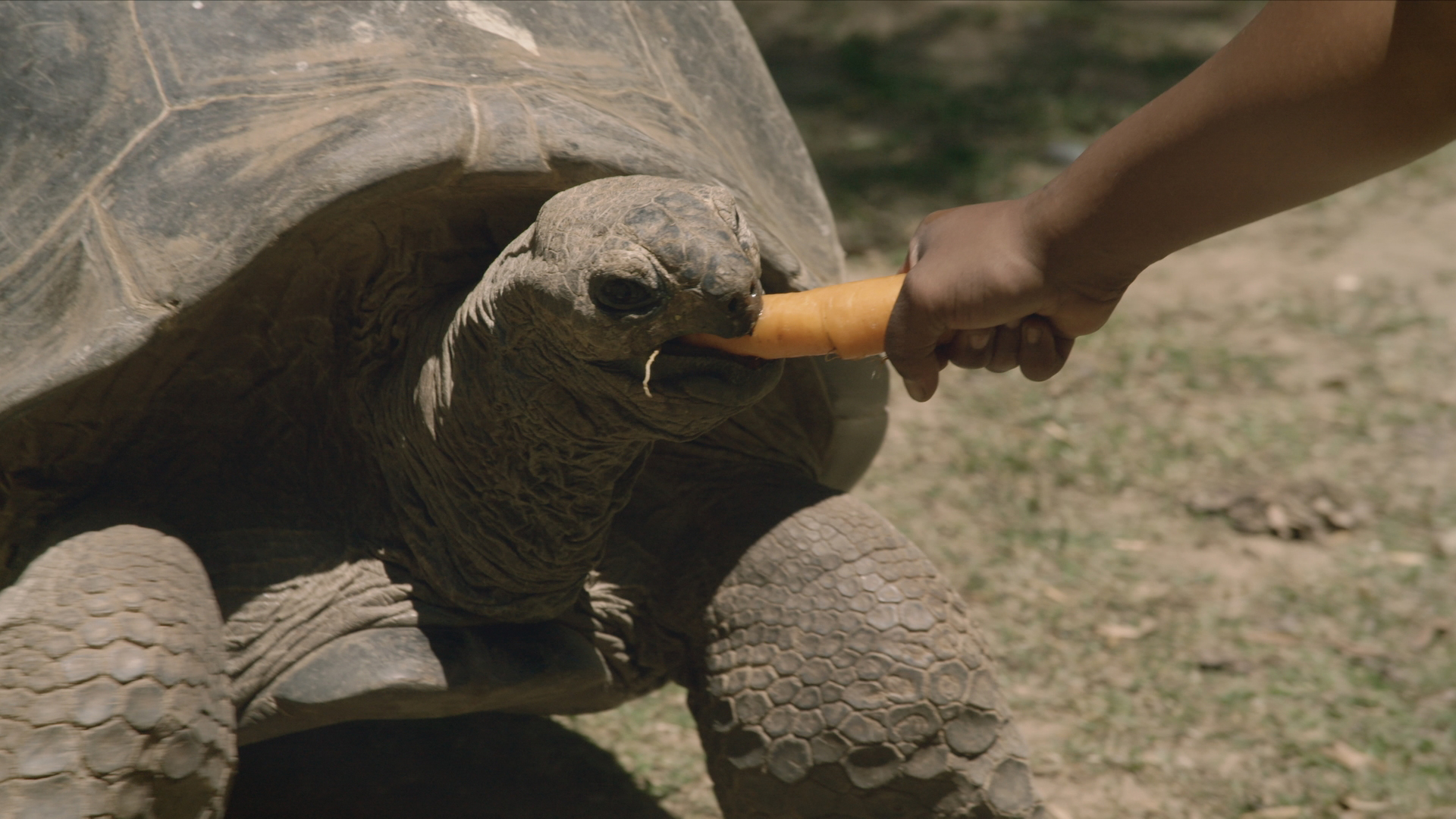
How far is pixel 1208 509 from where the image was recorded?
3.29 meters

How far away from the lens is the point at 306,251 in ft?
5.56

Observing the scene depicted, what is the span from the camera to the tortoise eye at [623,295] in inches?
53.8

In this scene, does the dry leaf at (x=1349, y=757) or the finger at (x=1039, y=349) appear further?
the dry leaf at (x=1349, y=757)

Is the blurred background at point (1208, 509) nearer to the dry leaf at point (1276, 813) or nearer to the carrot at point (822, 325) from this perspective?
the dry leaf at point (1276, 813)

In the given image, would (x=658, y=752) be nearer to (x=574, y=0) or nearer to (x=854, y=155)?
(x=574, y=0)

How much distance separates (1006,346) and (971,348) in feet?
0.14

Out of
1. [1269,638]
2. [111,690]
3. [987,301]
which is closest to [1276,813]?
[1269,638]

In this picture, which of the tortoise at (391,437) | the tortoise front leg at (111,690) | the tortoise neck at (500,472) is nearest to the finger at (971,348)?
the tortoise at (391,437)

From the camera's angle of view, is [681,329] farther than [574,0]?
No

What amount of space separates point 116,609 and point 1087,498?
96.1 inches

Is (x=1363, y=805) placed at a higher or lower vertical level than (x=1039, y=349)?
lower

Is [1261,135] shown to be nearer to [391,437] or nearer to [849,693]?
[849,693]

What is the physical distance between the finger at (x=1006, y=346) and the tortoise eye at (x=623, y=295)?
454 millimetres

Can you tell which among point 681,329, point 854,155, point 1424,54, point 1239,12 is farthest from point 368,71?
point 1239,12
